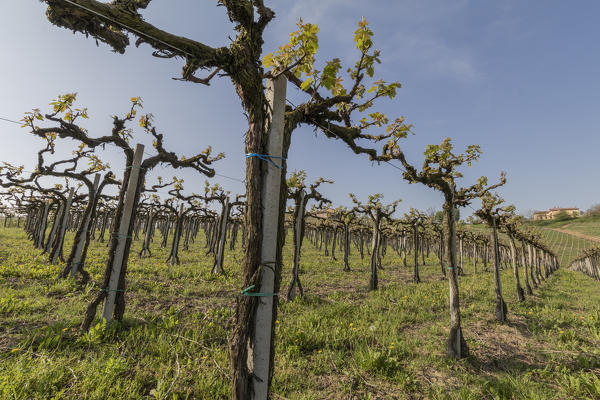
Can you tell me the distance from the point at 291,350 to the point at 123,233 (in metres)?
4.21

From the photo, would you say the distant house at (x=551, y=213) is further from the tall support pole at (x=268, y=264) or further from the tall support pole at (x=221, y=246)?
the tall support pole at (x=268, y=264)

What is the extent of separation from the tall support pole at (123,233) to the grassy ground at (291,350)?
18.0 inches

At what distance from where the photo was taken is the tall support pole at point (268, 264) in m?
2.13

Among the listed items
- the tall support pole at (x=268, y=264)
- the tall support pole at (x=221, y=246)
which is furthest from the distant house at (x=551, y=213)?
the tall support pole at (x=268, y=264)

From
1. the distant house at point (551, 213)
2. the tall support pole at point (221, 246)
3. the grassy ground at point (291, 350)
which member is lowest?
the grassy ground at point (291, 350)

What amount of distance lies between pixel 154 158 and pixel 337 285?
30.7 feet

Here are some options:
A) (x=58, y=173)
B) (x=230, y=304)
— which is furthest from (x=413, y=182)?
(x=58, y=173)

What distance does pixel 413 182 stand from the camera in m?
6.59

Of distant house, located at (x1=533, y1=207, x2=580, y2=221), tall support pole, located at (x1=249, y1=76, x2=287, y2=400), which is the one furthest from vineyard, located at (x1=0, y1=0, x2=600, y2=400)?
distant house, located at (x1=533, y1=207, x2=580, y2=221)

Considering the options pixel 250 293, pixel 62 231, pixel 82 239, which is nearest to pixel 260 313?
pixel 250 293

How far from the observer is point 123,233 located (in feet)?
16.5

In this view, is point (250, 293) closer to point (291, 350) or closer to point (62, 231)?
point (291, 350)

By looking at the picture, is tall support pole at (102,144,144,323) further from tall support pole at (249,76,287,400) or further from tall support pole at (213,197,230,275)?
tall support pole at (213,197,230,275)

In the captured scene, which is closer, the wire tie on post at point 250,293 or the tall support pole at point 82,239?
the wire tie on post at point 250,293
